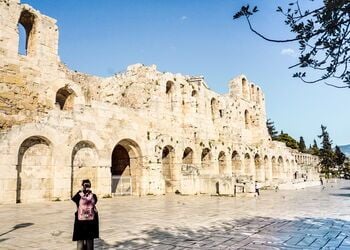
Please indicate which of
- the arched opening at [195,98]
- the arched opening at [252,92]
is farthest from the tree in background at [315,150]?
the arched opening at [195,98]

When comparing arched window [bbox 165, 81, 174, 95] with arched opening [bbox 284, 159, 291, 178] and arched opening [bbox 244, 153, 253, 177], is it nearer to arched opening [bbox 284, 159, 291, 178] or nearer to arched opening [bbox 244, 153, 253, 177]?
arched opening [bbox 244, 153, 253, 177]

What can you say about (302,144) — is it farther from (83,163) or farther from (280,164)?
(83,163)

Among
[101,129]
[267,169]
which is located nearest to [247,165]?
[267,169]

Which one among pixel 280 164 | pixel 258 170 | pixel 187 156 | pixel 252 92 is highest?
pixel 252 92

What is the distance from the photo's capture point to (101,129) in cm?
1706

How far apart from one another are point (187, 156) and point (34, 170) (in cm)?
1178

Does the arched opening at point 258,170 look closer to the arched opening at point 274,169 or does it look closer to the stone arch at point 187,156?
the arched opening at point 274,169

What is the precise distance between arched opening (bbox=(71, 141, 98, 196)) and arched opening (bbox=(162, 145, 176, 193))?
604 centimetres

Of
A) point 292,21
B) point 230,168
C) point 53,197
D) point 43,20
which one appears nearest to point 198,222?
point 292,21

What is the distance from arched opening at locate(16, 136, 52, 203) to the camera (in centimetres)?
1374

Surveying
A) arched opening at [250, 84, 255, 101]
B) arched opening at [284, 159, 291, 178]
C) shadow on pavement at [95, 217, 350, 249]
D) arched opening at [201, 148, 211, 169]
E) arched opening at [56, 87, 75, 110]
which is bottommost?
shadow on pavement at [95, 217, 350, 249]

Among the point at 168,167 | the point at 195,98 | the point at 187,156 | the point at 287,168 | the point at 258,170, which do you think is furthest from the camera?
the point at 287,168

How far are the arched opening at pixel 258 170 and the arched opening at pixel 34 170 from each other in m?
22.9

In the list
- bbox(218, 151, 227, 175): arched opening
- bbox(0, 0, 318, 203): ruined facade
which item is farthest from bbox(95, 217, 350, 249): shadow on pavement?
bbox(218, 151, 227, 175): arched opening
